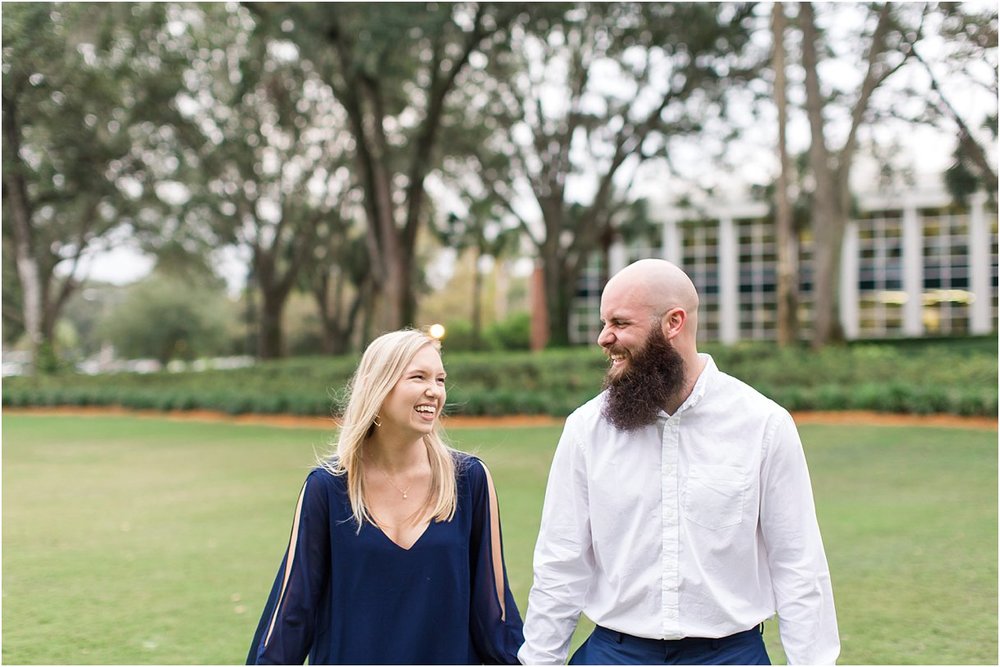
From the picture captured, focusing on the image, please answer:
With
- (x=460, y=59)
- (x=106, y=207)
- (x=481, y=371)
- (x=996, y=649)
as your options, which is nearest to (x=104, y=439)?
(x=481, y=371)

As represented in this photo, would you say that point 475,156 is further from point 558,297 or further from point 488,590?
point 488,590

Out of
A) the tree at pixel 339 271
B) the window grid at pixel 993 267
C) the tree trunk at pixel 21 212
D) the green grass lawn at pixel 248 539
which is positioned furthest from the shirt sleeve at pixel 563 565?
the window grid at pixel 993 267

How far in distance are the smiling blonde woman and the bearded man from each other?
1.08 feet

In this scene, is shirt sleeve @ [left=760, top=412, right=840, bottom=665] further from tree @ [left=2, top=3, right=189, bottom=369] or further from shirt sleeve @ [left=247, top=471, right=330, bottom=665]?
tree @ [left=2, top=3, right=189, bottom=369]

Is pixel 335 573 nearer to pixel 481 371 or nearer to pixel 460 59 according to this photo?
pixel 481 371

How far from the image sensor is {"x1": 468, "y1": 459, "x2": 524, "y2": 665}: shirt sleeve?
338 centimetres

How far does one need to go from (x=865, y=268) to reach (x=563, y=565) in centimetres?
4511

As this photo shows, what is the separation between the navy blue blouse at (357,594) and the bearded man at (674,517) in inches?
13.3

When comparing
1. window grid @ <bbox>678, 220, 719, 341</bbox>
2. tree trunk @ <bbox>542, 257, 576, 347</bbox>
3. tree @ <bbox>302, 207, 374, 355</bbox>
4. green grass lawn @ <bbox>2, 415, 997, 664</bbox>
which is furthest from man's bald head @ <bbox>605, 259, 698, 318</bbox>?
window grid @ <bbox>678, 220, 719, 341</bbox>

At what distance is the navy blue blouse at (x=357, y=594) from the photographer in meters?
3.22

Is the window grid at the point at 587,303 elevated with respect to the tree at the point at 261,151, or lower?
lower

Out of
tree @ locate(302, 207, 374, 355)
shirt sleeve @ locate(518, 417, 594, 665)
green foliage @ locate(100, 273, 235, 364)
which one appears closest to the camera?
shirt sleeve @ locate(518, 417, 594, 665)

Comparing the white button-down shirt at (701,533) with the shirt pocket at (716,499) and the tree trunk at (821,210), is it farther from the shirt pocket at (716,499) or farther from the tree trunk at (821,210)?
the tree trunk at (821,210)

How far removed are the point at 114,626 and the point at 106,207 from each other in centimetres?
3151
